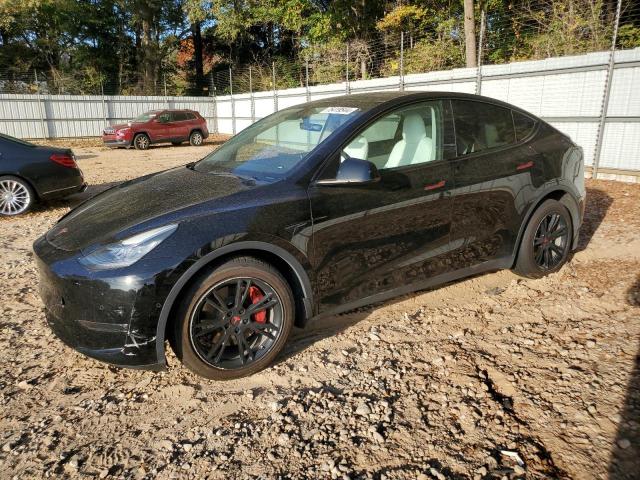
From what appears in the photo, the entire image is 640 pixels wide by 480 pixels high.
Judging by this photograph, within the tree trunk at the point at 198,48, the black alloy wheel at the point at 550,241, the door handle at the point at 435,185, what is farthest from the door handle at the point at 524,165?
the tree trunk at the point at 198,48

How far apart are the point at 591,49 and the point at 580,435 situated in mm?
12497

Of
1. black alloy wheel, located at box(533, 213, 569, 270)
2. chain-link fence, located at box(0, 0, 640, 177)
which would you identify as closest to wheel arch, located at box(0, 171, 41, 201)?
black alloy wheel, located at box(533, 213, 569, 270)

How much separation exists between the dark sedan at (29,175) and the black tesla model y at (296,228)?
445 centimetres

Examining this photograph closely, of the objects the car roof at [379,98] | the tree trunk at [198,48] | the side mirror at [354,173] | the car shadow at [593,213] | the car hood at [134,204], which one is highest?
the tree trunk at [198,48]

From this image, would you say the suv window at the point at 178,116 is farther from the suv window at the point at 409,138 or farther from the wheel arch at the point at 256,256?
the wheel arch at the point at 256,256

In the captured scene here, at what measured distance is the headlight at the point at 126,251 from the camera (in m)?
2.49

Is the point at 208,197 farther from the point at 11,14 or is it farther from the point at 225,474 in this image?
the point at 11,14

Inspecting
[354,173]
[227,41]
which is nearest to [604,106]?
[354,173]

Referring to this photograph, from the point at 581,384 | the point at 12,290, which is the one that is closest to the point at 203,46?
the point at 12,290

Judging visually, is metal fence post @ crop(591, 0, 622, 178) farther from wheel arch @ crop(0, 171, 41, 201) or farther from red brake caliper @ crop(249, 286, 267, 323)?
wheel arch @ crop(0, 171, 41, 201)

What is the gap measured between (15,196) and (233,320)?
6002mm

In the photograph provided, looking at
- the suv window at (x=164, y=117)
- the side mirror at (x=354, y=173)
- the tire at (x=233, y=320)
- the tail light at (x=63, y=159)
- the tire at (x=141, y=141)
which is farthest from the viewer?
the suv window at (x=164, y=117)

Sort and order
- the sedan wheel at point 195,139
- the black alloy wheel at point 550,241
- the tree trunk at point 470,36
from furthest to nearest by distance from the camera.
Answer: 1. the sedan wheel at point 195,139
2. the tree trunk at point 470,36
3. the black alloy wheel at point 550,241

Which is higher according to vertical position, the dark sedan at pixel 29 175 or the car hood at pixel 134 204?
the car hood at pixel 134 204
